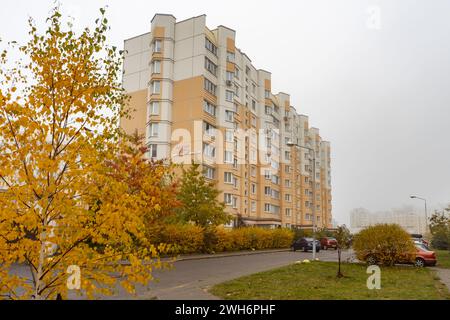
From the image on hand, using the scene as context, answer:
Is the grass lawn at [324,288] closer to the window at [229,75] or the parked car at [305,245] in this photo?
the parked car at [305,245]

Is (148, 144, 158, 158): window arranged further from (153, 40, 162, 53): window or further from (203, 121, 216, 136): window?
(153, 40, 162, 53): window

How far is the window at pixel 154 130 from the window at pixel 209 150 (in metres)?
5.75

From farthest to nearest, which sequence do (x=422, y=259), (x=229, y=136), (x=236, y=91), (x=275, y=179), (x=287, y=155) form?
(x=287, y=155), (x=275, y=179), (x=236, y=91), (x=229, y=136), (x=422, y=259)

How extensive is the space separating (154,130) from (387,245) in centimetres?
3103

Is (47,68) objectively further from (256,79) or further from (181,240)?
(256,79)

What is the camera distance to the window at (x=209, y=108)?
47209 mm

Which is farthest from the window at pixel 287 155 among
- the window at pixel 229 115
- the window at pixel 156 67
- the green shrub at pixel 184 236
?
the green shrub at pixel 184 236

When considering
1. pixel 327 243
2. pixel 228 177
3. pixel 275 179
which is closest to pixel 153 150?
pixel 228 177

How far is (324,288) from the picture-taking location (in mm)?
12500

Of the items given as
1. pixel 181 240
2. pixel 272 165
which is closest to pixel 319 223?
pixel 272 165

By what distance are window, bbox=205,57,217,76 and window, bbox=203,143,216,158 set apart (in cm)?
966

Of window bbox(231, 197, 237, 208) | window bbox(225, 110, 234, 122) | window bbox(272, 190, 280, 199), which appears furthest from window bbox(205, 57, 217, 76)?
window bbox(272, 190, 280, 199)

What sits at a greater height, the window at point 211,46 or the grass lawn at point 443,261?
the window at point 211,46

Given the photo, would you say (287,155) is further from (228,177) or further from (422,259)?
(422,259)
